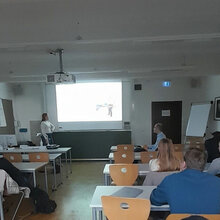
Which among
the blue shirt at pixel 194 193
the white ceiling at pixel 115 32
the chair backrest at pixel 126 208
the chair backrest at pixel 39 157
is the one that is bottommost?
the chair backrest at pixel 39 157

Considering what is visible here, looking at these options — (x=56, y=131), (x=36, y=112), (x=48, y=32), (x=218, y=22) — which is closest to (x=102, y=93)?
(x=56, y=131)

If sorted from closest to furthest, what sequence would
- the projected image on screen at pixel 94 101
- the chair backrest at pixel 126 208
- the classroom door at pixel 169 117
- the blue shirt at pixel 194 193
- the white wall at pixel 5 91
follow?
1. the blue shirt at pixel 194 193
2. the chair backrest at pixel 126 208
3. the white wall at pixel 5 91
4. the projected image on screen at pixel 94 101
5. the classroom door at pixel 169 117

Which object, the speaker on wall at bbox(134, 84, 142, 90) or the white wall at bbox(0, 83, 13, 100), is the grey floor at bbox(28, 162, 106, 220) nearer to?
the speaker on wall at bbox(134, 84, 142, 90)

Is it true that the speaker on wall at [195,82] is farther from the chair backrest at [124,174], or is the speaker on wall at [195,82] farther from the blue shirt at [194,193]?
the blue shirt at [194,193]

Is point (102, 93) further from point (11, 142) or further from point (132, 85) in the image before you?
point (11, 142)

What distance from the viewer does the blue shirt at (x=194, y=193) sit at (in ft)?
4.88

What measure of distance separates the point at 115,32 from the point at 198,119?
4.03 m

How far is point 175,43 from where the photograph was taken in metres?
4.38

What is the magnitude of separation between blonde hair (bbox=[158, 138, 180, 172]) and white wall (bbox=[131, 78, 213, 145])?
475 centimetres

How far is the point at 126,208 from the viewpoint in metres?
1.68

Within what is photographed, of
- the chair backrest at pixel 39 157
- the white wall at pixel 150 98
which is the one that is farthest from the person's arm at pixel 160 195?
the white wall at pixel 150 98

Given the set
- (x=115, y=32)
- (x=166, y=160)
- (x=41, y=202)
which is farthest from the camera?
(x=115, y=32)

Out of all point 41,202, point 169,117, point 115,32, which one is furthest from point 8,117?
point 169,117

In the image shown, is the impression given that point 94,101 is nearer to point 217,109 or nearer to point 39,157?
point 39,157
